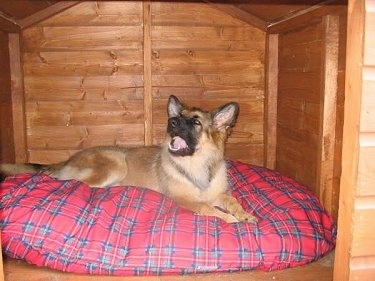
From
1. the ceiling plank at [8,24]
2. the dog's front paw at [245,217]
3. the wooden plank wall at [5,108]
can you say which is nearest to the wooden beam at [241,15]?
the ceiling plank at [8,24]

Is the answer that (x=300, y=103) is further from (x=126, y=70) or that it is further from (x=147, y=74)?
(x=126, y=70)

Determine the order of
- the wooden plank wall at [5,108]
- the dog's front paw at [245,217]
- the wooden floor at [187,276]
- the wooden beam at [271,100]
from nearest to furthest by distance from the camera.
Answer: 1. the wooden floor at [187,276]
2. the dog's front paw at [245,217]
3. the wooden plank wall at [5,108]
4. the wooden beam at [271,100]

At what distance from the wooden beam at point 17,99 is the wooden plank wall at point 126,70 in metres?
0.09

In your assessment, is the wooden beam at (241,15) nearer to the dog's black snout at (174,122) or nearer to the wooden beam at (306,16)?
the wooden beam at (306,16)

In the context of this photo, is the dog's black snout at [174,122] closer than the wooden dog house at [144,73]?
Yes

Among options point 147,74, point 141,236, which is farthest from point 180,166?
point 147,74

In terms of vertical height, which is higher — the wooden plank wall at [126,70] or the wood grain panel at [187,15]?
the wood grain panel at [187,15]

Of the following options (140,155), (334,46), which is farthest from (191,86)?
(334,46)

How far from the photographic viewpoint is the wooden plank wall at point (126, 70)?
4.00 meters

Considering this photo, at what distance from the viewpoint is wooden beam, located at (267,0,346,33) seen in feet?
9.05

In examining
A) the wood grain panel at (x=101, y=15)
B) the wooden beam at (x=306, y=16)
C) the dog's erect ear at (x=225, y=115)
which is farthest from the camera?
the wood grain panel at (x=101, y=15)

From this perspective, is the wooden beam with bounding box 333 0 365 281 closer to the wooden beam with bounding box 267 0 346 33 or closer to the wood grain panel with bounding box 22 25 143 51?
the wooden beam with bounding box 267 0 346 33

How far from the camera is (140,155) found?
370 centimetres

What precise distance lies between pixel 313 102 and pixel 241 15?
1.45 metres
